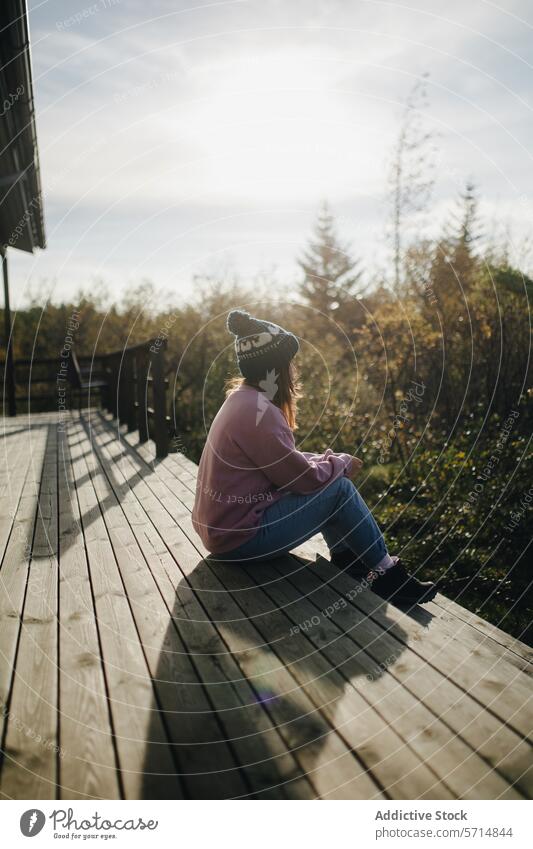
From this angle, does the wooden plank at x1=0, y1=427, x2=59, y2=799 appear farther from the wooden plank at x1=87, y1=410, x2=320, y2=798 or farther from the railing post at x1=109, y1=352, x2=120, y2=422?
the railing post at x1=109, y1=352, x2=120, y2=422

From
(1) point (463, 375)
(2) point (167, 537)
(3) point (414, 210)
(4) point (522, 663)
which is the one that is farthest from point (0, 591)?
(3) point (414, 210)

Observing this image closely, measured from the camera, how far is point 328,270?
1219 inches

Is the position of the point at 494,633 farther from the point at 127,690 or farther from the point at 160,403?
the point at 160,403

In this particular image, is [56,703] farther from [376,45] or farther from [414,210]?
[414,210]

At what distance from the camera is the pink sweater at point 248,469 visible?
7.90 feet

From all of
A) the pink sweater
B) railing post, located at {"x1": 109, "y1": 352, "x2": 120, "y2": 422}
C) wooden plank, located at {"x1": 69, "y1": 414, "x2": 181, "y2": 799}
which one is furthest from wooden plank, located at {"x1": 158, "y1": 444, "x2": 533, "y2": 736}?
railing post, located at {"x1": 109, "y1": 352, "x2": 120, "y2": 422}

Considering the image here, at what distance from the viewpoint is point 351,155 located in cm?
442

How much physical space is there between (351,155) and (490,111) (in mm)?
1191

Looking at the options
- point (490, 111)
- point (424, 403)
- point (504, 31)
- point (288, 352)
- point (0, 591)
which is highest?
point (504, 31)

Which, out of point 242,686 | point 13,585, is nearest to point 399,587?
point 242,686

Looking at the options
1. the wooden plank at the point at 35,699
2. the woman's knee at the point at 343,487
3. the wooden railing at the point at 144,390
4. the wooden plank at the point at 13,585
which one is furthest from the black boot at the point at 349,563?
the wooden railing at the point at 144,390

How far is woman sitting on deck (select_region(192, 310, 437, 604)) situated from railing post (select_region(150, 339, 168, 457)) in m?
3.11

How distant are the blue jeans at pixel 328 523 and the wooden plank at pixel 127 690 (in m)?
0.55

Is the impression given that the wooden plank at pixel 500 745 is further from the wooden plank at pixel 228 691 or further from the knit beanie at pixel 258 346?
the knit beanie at pixel 258 346
